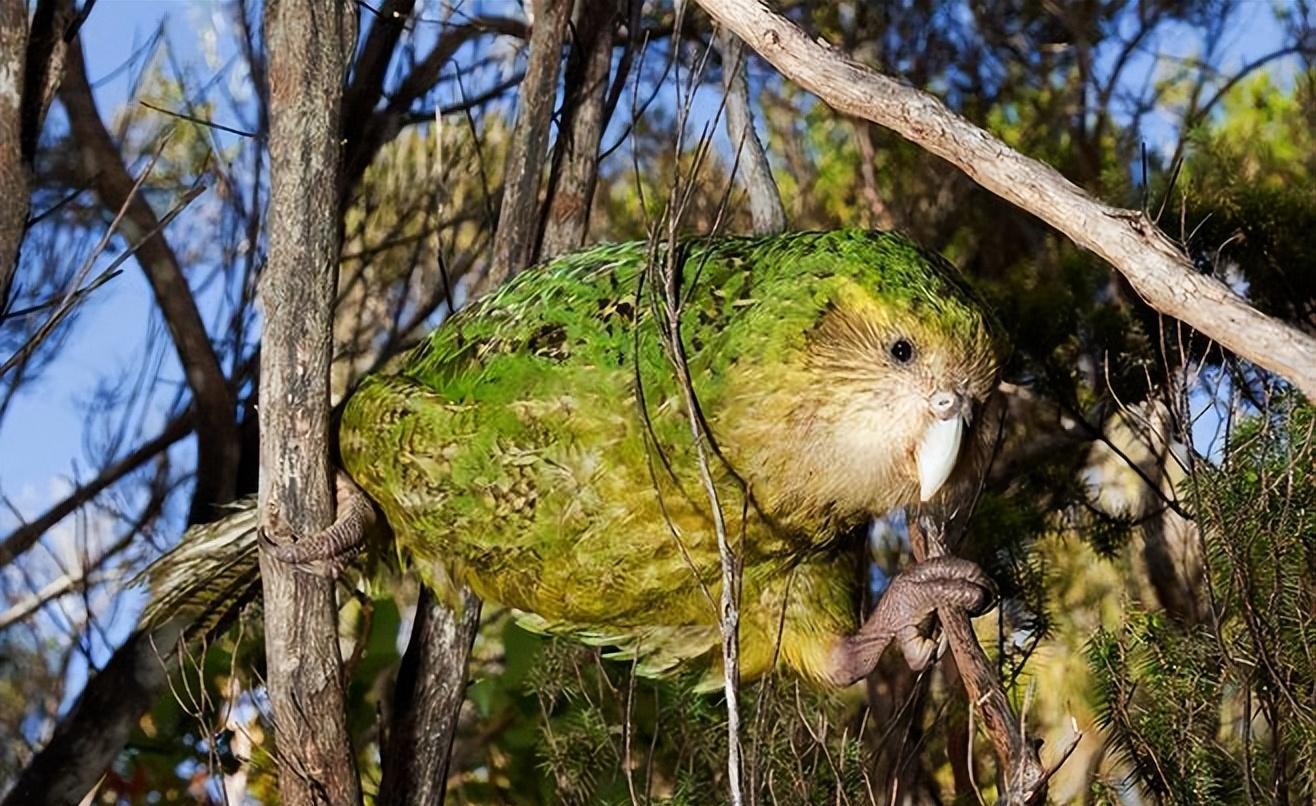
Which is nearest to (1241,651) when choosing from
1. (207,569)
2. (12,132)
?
(207,569)

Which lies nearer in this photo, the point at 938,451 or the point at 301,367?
the point at 938,451

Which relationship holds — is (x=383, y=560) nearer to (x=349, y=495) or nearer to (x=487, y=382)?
(x=349, y=495)

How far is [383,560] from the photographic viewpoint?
6.24 ft

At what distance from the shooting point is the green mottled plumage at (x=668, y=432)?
149cm

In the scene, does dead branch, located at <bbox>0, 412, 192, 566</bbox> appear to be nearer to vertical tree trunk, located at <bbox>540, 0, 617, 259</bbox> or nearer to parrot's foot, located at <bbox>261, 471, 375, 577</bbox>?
vertical tree trunk, located at <bbox>540, 0, 617, 259</bbox>

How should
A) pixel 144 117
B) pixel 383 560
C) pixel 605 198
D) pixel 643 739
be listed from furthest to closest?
pixel 605 198, pixel 144 117, pixel 643 739, pixel 383 560

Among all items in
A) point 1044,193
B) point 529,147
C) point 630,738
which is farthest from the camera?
point 529,147

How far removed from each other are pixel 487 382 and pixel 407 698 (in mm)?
563

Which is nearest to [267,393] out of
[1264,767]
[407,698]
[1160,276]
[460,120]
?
[407,698]

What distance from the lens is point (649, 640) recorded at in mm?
1802

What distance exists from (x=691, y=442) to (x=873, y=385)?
216 mm

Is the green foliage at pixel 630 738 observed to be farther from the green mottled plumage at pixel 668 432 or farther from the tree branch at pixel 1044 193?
the tree branch at pixel 1044 193

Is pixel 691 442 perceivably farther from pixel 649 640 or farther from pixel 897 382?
pixel 649 640

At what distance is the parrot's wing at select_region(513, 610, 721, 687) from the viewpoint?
5.84 feet
